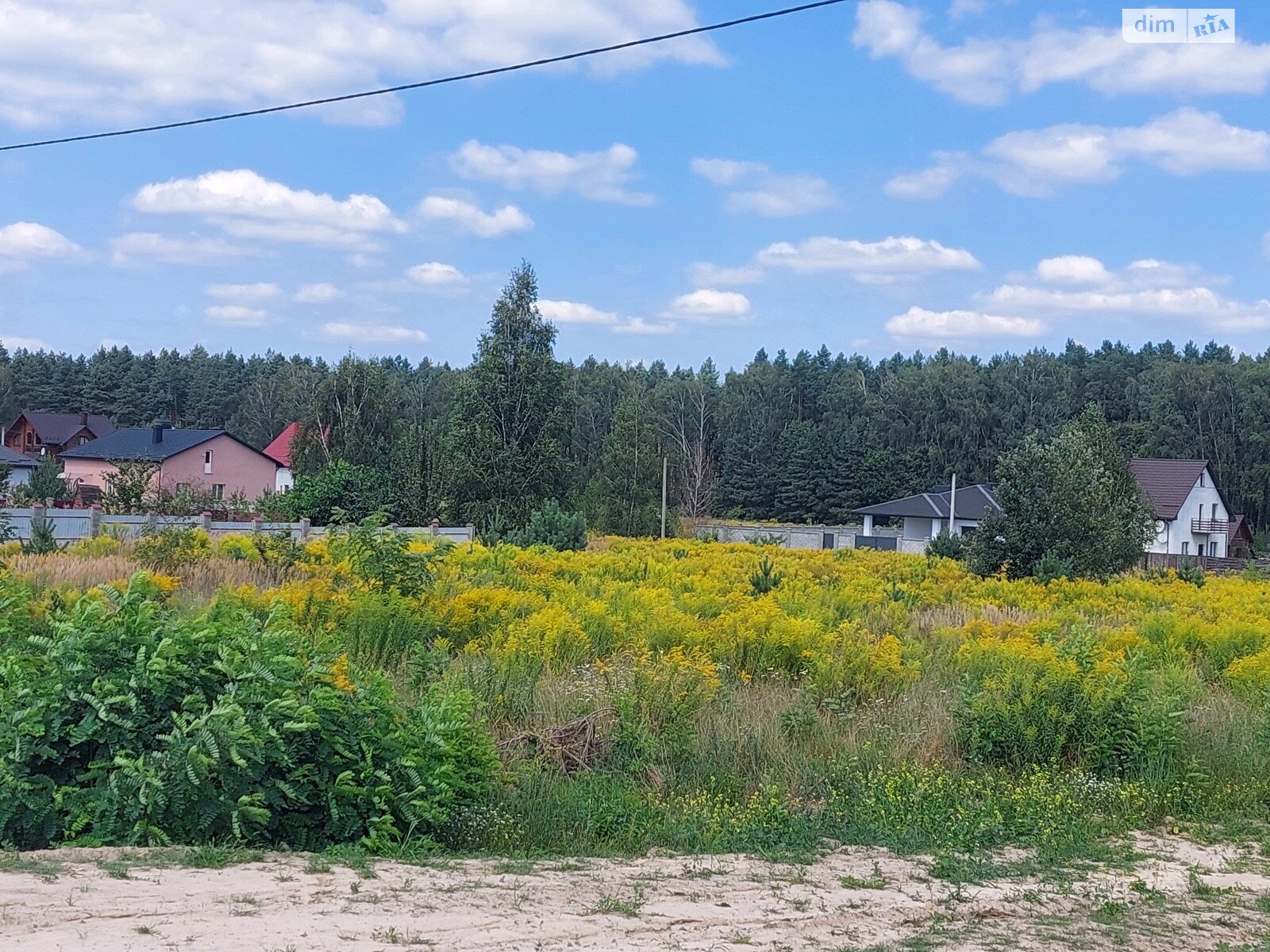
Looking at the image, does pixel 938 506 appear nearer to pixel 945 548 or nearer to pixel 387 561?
pixel 945 548

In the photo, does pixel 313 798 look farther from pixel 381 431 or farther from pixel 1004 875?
pixel 381 431

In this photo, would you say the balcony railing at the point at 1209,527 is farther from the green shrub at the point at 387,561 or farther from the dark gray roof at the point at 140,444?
the green shrub at the point at 387,561

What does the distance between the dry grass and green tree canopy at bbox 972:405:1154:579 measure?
15.8 metres

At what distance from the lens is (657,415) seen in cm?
8569

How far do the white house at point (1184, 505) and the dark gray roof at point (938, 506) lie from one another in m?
8.28

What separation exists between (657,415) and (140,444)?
34.0m

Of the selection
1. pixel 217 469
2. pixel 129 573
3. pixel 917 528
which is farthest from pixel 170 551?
pixel 217 469

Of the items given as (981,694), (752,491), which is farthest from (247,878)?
(752,491)

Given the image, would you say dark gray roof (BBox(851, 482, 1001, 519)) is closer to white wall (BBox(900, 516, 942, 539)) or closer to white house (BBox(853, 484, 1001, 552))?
white house (BBox(853, 484, 1001, 552))

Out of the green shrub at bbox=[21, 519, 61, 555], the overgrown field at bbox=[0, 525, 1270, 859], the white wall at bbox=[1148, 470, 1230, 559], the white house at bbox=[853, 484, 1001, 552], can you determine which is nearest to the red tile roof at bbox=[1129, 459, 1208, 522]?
the white wall at bbox=[1148, 470, 1230, 559]

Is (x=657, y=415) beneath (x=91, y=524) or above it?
above

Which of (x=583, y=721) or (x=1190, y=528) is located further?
(x=1190, y=528)

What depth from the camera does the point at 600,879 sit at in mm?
6680

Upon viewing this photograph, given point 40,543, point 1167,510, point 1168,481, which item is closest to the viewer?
point 40,543
